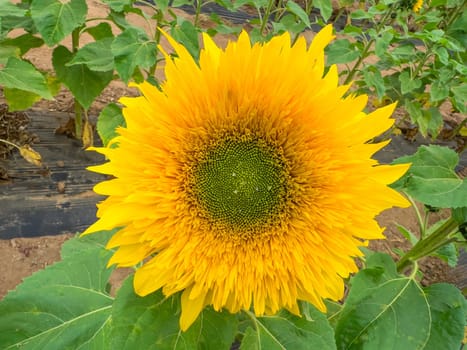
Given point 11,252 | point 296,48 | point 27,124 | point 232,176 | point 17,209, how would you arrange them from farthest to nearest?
point 27,124
point 17,209
point 11,252
point 232,176
point 296,48

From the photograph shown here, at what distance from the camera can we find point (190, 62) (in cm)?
87

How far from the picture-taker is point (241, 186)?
0.99 m

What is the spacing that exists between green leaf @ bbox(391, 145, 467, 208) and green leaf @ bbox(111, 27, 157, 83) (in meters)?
1.26

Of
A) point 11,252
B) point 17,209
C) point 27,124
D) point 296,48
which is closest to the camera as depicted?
point 296,48

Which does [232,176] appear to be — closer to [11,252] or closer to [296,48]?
[296,48]

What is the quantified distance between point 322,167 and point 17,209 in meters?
2.23

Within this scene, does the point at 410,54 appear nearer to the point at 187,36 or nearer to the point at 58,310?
the point at 187,36

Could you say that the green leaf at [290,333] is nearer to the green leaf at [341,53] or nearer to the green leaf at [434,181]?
the green leaf at [434,181]

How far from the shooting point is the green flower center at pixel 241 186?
975 mm

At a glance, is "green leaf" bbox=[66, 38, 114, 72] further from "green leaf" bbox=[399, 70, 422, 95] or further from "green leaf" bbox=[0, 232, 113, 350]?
"green leaf" bbox=[399, 70, 422, 95]

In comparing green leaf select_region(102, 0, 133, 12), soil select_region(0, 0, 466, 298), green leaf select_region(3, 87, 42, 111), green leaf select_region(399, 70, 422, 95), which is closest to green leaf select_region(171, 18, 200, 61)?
green leaf select_region(102, 0, 133, 12)

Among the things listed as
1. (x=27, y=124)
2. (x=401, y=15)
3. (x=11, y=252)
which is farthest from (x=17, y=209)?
(x=401, y=15)

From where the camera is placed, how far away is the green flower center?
0.98 metres

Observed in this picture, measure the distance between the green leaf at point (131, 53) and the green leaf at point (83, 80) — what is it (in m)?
0.49
